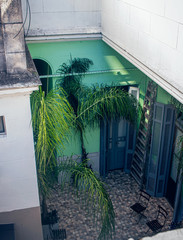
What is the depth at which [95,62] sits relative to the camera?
8547 millimetres

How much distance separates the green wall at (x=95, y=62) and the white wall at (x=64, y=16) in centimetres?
36

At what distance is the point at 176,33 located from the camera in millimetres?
4629

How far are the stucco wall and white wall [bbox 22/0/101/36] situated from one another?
0.98 m

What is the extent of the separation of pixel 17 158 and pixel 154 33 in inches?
123

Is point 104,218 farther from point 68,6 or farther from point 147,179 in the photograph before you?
point 68,6

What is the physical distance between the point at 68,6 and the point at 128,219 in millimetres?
5498

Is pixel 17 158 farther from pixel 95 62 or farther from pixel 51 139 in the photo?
pixel 95 62

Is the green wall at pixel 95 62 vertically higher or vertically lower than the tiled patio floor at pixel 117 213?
higher

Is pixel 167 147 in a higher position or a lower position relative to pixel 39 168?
lower

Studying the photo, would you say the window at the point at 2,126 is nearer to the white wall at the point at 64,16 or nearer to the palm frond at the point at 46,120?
the palm frond at the point at 46,120

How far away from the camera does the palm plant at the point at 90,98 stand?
7.53 meters

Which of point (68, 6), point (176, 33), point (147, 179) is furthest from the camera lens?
point (147, 179)

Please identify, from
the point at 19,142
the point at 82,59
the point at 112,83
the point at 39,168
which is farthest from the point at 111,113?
the point at 19,142

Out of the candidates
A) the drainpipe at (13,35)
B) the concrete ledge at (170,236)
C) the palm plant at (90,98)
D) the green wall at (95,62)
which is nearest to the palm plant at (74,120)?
the palm plant at (90,98)
